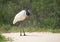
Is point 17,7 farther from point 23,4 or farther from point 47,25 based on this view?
point 47,25

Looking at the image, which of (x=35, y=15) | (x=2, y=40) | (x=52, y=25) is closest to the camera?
(x=2, y=40)

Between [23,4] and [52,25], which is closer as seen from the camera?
[52,25]

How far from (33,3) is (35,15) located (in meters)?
0.90

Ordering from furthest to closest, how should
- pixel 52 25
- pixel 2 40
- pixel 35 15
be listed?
pixel 35 15 < pixel 52 25 < pixel 2 40

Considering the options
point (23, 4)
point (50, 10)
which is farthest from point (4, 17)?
point (50, 10)

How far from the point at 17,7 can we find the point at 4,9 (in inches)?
35.2

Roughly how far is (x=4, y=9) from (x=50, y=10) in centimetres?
283

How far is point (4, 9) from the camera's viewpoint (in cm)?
2008

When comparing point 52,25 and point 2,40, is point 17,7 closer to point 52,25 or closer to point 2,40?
point 52,25

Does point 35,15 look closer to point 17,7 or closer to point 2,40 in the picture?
point 17,7

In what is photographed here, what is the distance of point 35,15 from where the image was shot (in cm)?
1986

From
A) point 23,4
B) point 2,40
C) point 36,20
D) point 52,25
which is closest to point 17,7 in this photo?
point 23,4

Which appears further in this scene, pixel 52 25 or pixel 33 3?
pixel 33 3

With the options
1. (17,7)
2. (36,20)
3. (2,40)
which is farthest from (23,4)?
(2,40)
